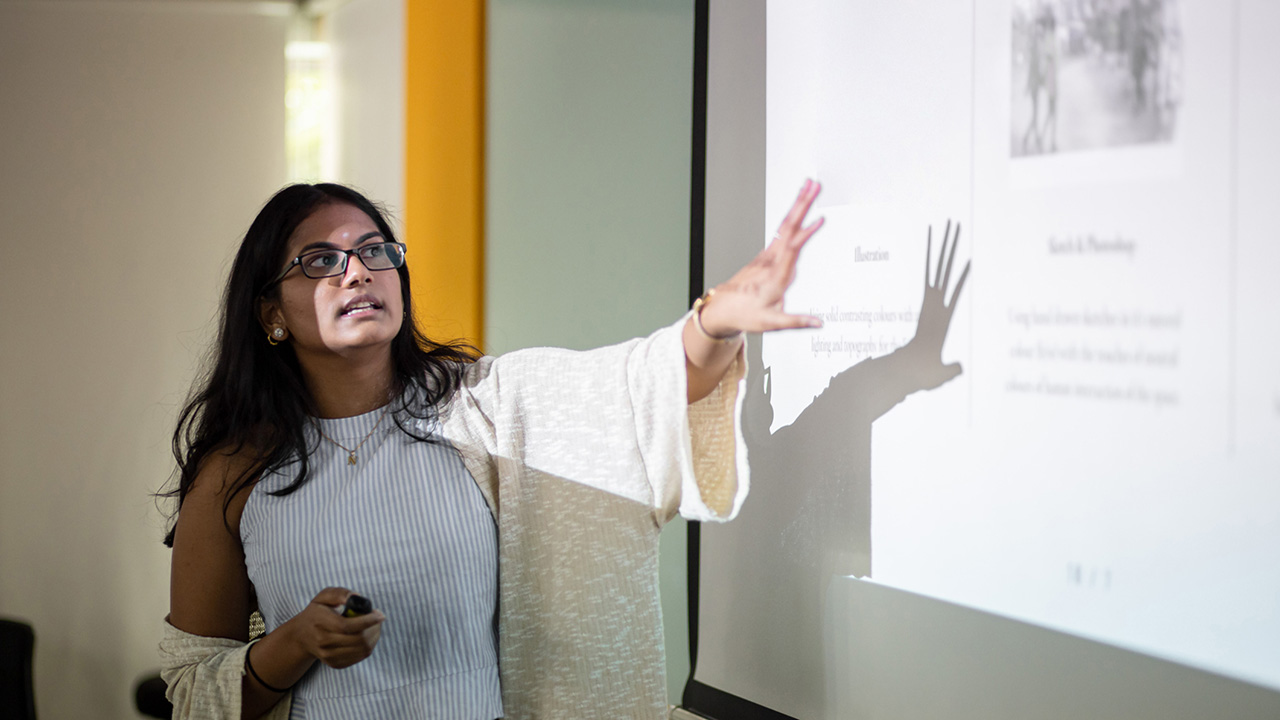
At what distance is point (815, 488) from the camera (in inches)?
54.9

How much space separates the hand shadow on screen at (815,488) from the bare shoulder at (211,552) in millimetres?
832

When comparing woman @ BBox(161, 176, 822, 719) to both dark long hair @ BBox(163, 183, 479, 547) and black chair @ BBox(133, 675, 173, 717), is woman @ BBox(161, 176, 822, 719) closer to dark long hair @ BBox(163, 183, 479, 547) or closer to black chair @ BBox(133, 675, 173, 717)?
dark long hair @ BBox(163, 183, 479, 547)

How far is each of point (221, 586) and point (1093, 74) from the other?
1431 millimetres

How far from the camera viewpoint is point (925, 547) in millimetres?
1218

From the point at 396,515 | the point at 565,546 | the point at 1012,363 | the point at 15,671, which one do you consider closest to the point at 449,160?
the point at 396,515

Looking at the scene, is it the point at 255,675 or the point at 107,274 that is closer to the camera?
the point at 255,675

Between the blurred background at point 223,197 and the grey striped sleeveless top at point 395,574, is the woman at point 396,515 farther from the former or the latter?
the blurred background at point 223,197

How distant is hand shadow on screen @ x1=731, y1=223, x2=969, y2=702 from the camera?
47.6 inches

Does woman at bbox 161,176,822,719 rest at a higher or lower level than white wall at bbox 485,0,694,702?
lower

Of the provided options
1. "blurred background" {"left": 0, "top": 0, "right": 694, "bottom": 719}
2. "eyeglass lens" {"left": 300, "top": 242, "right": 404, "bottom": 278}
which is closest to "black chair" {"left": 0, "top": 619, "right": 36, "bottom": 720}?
"blurred background" {"left": 0, "top": 0, "right": 694, "bottom": 719}

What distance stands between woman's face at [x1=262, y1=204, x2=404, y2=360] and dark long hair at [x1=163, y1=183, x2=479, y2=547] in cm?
2

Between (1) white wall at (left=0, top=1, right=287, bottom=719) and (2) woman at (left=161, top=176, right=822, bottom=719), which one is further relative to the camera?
(1) white wall at (left=0, top=1, right=287, bottom=719)

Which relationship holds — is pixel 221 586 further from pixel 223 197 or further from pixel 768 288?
pixel 223 197

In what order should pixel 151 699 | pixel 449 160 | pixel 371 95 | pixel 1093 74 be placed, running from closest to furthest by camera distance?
pixel 1093 74 → pixel 449 160 → pixel 151 699 → pixel 371 95
